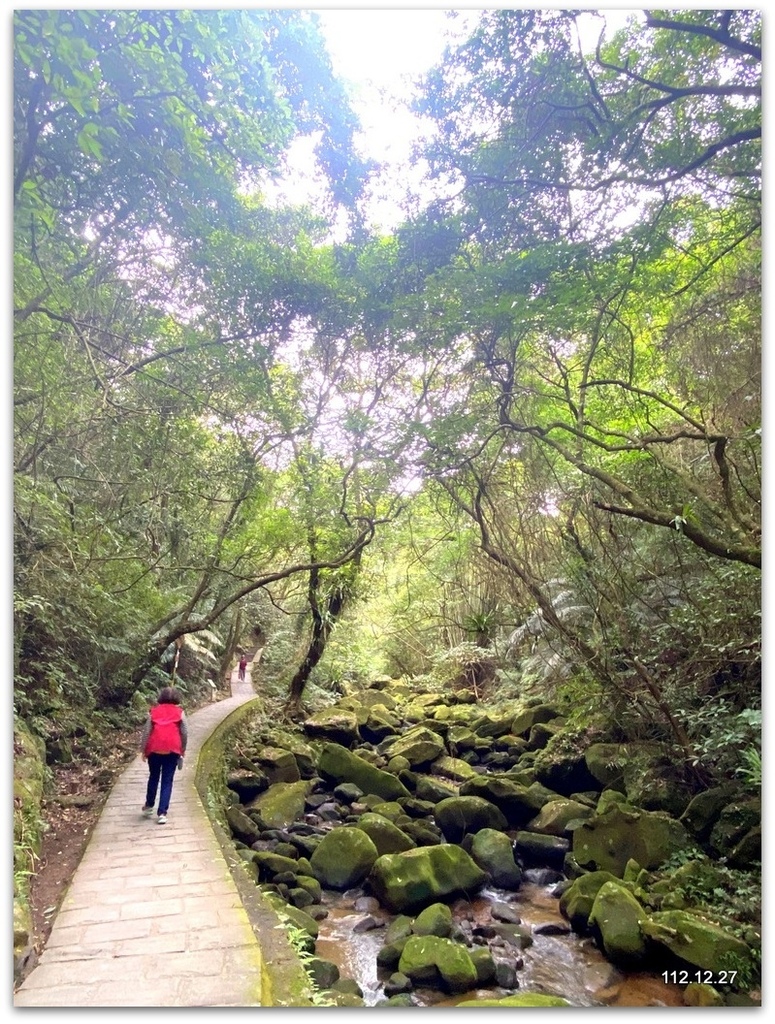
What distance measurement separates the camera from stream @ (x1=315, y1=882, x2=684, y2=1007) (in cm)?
418

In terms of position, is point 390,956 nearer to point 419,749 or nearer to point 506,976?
point 506,976

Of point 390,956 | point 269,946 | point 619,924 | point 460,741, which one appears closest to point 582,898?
point 619,924

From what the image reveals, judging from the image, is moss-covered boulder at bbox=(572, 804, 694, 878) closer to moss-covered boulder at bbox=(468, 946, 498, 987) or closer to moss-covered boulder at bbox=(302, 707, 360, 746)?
moss-covered boulder at bbox=(468, 946, 498, 987)

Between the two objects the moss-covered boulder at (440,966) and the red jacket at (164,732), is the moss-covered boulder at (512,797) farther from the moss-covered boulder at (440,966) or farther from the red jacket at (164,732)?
the red jacket at (164,732)

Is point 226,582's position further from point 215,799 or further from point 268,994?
point 268,994

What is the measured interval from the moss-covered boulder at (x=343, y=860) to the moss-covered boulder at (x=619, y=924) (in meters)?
2.35

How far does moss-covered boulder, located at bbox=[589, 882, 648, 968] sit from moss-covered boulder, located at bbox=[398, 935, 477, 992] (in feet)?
4.05

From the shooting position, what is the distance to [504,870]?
617 centimetres

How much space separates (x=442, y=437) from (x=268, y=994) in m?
5.59

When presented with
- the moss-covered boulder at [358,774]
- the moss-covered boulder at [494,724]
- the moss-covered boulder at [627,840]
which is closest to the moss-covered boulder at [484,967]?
the moss-covered boulder at [627,840]

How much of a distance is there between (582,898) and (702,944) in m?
1.21

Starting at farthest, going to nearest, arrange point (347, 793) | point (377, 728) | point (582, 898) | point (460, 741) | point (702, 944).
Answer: point (377, 728) → point (460, 741) → point (347, 793) → point (582, 898) → point (702, 944)

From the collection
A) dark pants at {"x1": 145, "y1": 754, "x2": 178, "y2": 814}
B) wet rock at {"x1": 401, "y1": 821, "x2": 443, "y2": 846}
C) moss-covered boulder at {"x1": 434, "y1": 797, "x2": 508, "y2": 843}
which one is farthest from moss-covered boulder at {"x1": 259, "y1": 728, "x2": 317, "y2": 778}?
dark pants at {"x1": 145, "y1": 754, "x2": 178, "y2": 814}

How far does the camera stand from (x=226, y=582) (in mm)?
11422
